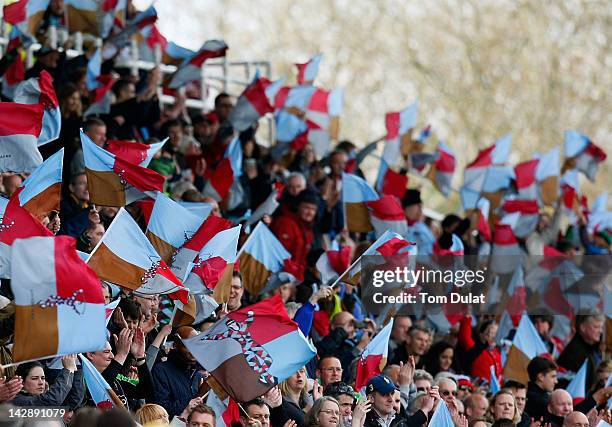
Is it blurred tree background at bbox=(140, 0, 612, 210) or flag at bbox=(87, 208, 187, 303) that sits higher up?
flag at bbox=(87, 208, 187, 303)

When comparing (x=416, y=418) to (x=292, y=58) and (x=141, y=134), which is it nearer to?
(x=141, y=134)

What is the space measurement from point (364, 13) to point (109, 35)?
2405cm

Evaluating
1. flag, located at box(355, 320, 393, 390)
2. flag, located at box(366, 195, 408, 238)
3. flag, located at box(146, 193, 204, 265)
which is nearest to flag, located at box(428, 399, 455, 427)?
flag, located at box(355, 320, 393, 390)

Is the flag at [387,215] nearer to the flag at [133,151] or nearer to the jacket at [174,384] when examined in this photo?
the flag at [133,151]

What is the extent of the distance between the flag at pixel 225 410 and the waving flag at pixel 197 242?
5.27 feet

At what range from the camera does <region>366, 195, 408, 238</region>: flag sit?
17.5m

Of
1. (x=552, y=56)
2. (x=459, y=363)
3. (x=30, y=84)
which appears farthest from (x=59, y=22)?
(x=552, y=56)

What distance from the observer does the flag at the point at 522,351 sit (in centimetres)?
1652

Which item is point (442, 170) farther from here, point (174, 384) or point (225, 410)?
point (225, 410)

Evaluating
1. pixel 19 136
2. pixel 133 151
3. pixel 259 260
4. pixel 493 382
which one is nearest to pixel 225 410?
pixel 19 136

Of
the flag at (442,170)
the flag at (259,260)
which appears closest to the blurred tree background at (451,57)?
the flag at (442,170)

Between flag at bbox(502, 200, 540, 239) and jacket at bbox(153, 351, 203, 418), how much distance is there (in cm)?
1002

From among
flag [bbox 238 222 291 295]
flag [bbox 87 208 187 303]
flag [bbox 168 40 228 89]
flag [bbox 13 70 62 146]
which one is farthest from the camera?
flag [bbox 168 40 228 89]

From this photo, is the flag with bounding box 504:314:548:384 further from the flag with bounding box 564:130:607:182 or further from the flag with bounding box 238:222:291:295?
the flag with bounding box 564:130:607:182
